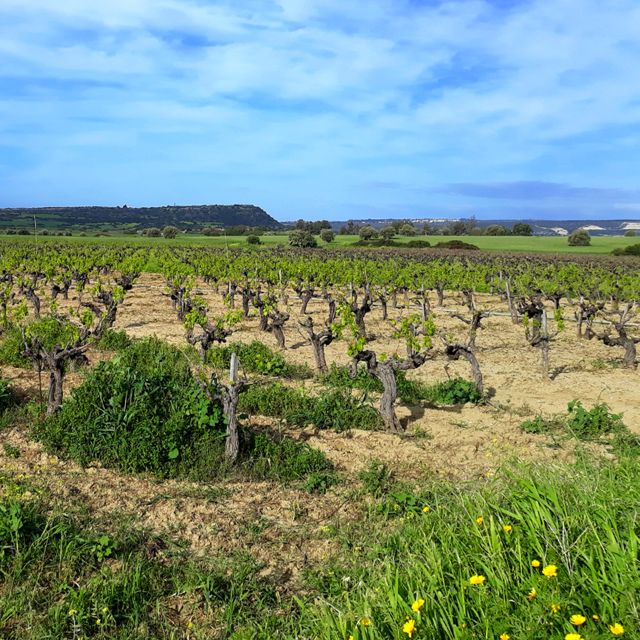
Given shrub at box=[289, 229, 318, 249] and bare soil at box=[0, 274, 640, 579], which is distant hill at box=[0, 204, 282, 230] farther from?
bare soil at box=[0, 274, 640, 579]

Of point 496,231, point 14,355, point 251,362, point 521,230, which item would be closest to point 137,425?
point 251,362

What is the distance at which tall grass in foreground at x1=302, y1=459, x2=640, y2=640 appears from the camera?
3.37 m

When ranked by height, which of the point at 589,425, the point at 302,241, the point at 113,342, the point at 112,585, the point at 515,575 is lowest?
the point at 112,585

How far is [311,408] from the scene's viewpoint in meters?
9.74

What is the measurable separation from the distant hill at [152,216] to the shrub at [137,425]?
141m

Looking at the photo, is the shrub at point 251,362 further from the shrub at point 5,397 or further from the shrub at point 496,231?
the shrub at point 496,231

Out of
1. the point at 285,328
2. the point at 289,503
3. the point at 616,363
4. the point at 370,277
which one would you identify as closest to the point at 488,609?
the point at 289,503

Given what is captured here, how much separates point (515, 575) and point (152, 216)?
181 metres

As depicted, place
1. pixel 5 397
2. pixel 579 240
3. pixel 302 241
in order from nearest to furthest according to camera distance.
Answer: pixel 5 397 < pixel 302 241 < pixel 579 240

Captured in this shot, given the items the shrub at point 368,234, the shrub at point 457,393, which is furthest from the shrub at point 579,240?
the shrub at point 457,393

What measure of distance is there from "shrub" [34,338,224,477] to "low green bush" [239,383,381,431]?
6.00 ft

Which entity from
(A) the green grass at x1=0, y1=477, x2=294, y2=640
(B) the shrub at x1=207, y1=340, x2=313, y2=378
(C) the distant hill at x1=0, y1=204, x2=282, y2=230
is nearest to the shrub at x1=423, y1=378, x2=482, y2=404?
(B) the shrub at x1=207, y1=340, x2=313, y2=378

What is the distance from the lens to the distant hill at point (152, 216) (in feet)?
490

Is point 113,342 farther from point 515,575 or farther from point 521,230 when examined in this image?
point 521,230
